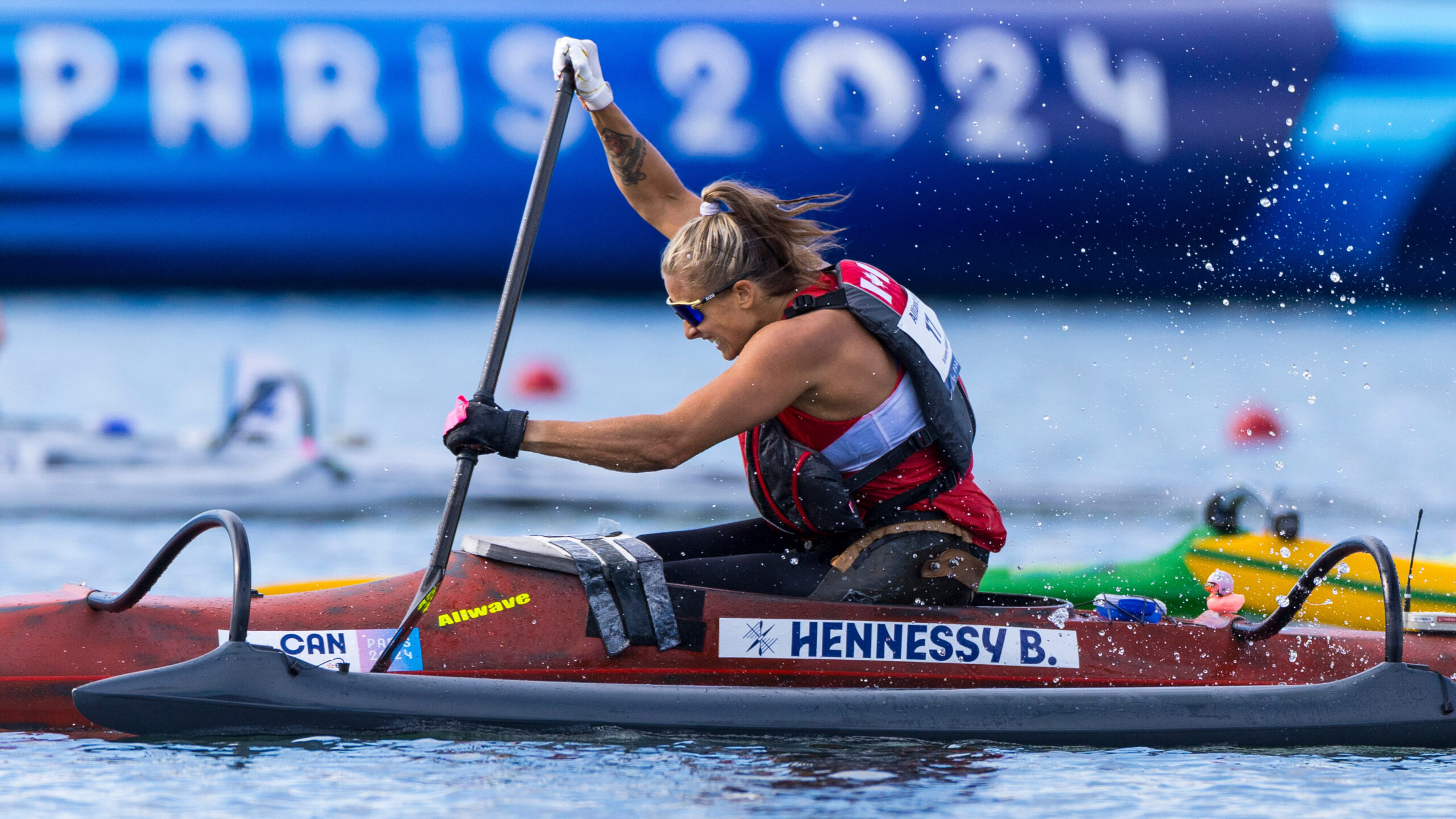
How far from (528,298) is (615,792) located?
25.6 meters

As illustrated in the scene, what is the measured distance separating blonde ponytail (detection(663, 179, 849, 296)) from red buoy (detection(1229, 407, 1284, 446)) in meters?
10.7

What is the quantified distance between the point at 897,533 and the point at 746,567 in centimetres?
44

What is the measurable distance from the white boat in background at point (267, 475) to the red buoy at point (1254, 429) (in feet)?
16.8

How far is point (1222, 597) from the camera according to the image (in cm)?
472

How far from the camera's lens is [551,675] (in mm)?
4270

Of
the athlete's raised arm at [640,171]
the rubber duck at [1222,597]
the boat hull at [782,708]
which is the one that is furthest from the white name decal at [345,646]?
the rubber duck at [1222,597]

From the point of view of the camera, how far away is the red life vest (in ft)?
13.9

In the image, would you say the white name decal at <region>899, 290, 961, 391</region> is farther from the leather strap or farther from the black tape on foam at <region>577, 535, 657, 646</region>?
the black tape on foam at <region>577, 535, 657, 646</region>

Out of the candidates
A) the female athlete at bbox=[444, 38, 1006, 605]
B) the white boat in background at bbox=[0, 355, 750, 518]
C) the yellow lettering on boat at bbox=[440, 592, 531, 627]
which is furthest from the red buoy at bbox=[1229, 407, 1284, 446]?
the yellow lettering on boat at bbox=[440, 592, 531, 627]

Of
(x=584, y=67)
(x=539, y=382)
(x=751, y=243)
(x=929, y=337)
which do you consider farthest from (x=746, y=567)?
(x=539, y=382)

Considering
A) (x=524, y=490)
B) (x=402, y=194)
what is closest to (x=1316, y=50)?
(x=402, y=194)

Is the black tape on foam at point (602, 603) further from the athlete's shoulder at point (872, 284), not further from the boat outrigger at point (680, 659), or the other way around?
the athlete's shoulder at point (872, 284)

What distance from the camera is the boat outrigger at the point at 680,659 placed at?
4.05 m

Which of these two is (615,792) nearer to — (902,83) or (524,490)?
(524,490)
